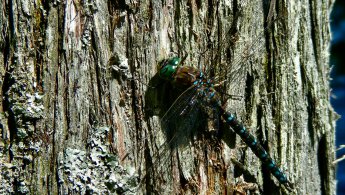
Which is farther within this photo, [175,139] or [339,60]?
[339,60]

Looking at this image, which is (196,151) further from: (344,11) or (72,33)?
(344,11)

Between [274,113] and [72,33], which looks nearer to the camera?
[72,33]

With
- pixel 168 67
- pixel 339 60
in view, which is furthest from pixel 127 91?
pixel 339 60

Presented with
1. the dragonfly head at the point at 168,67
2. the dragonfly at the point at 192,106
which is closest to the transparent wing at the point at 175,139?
the dragonfly at the point at 192,106

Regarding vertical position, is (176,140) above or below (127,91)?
below

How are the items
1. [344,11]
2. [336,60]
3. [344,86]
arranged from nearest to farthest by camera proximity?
[344,11] < [336,60] < [344,86]

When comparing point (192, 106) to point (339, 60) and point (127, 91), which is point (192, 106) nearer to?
point (127, 91)

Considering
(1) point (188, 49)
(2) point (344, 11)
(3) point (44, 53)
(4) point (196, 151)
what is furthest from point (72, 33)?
(2) point (344, 11)
